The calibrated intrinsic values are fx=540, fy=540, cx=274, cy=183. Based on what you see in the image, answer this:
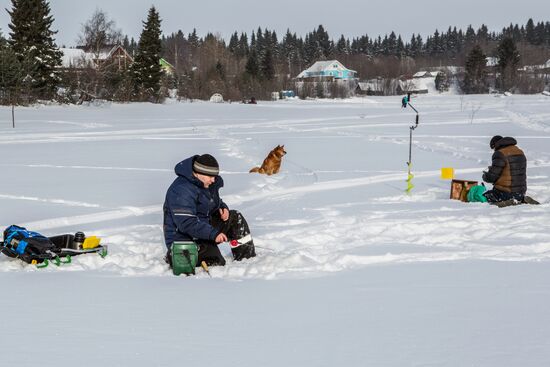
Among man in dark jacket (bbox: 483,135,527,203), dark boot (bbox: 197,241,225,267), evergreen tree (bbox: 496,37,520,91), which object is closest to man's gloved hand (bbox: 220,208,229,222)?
dark boot (bbox: 197,241,225,267)

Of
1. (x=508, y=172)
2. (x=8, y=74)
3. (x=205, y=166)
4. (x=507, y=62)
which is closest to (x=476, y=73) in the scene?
(x=507, y=62)

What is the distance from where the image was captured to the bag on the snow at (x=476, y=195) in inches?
315

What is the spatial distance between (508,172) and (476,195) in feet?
1.89

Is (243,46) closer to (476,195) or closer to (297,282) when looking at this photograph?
(476,195)

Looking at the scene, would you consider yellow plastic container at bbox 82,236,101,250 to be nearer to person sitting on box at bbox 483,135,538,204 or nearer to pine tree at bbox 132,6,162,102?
person sitting on box at bbox 483,135,538,204

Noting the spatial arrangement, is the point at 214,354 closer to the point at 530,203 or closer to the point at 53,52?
the point at 530,203

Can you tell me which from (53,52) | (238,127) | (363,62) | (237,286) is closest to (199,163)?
(237,286)

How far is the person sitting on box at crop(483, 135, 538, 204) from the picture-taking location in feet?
25.3

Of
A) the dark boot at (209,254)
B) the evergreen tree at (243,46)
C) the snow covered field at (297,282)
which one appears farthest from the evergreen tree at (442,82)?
the dark boot at (209,254)

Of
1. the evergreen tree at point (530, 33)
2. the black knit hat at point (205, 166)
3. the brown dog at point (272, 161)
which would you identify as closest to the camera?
the black knit hat at point (205, 166)

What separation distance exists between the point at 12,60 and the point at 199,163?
36.0m

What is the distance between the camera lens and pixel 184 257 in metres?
4.64

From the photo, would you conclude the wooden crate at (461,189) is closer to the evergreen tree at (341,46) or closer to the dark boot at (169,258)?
the dark boot at (169,258)

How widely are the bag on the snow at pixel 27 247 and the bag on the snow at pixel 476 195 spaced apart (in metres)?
5.86
